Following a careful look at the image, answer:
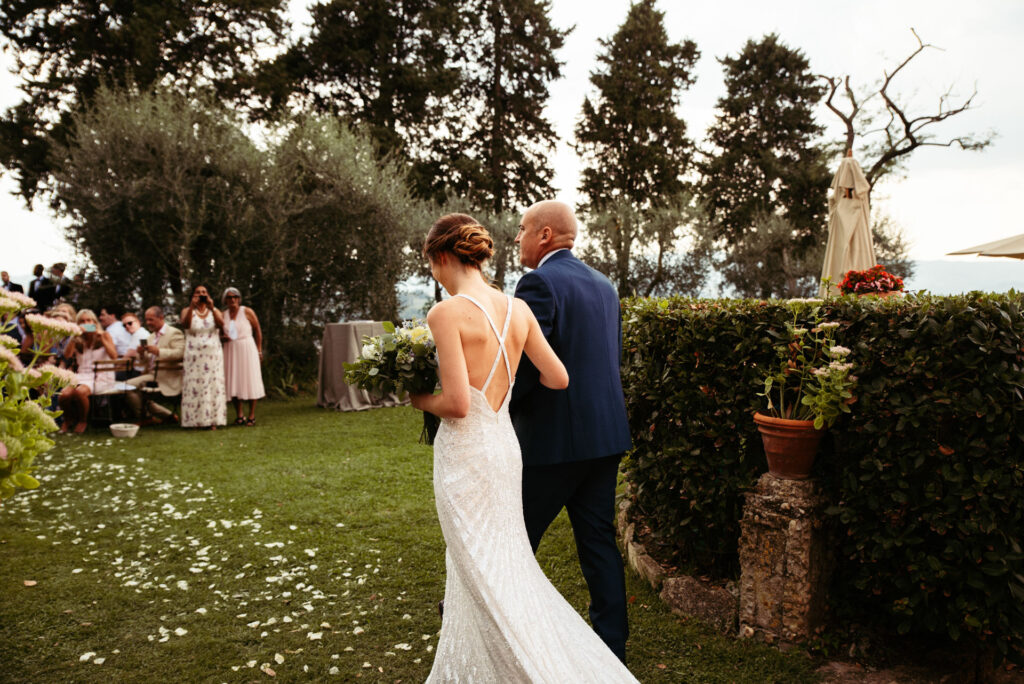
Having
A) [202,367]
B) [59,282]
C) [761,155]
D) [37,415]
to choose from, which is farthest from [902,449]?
[761,155]

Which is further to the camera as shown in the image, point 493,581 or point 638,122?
point 638,122

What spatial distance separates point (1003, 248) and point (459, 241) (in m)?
9.49

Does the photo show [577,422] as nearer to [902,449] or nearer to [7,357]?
[902,449]

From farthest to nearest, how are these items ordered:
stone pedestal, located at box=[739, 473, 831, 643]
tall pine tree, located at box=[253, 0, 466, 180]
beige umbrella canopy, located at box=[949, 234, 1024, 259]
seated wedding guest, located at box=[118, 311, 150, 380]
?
tall pine tree, located at box=[253, 0, 466, 180]
seated wedding guest, located at box=[118, 311, 150, 380]
beige umbrella canopy, located at box=[949, 234, 1024, 259]
stone pedestal, located at box=[739, 473, 831, 643]

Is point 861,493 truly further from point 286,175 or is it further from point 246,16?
point 246,16

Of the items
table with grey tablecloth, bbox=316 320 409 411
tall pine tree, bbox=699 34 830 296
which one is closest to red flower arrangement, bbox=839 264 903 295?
table with grey tablecloth, bbox=316 320 409 411

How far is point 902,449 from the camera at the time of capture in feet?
9.80

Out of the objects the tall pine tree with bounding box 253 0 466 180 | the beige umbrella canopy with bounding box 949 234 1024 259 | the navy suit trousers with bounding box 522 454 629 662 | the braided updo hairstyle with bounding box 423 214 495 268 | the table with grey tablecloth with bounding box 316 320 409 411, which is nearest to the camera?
the braided updo hairstyle with bounding box 423 214 495 268

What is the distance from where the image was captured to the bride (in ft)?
8.49

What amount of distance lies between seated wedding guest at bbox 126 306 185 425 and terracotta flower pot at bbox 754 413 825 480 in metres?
10.3

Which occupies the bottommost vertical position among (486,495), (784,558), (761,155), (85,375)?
(784,558)

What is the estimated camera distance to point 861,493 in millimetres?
3133

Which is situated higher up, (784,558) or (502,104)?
(502,104)

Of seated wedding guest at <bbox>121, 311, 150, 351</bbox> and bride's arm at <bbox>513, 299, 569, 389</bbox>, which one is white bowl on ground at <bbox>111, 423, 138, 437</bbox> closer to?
seated wedding guest at <bbox>121, 311, 150, 351</bbox>
